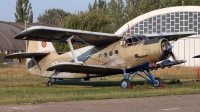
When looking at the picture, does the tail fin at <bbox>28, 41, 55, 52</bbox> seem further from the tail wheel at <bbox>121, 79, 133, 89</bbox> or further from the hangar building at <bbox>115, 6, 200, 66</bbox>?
the hangar building at <bbox>115, 6, 200, 66</bbox>

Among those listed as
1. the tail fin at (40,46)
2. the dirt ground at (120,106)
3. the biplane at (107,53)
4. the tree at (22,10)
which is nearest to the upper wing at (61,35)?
the biplane at (107,53)

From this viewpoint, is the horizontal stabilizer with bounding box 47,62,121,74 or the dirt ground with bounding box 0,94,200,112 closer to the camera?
the dirt ground with bounding box 0,94,200,112

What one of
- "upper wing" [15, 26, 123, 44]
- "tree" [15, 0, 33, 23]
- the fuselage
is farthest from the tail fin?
"tree" [15, 0, 33, 23]

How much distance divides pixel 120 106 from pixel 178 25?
131 ft

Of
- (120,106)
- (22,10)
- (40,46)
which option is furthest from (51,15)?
(120,106)

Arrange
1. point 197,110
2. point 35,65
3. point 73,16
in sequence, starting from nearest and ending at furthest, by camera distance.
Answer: point 197,110
point 35,65
point 73,16

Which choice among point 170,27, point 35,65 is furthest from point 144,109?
point 170,27

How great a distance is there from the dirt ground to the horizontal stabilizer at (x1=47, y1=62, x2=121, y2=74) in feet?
18.8

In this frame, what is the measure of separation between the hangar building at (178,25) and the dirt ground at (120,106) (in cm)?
3678

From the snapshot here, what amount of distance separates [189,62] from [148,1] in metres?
48.9

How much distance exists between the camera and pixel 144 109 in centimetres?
1256

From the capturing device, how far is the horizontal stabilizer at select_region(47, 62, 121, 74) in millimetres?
20250

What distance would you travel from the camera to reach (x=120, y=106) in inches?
517

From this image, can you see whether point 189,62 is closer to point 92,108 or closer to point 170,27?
point 170,27
